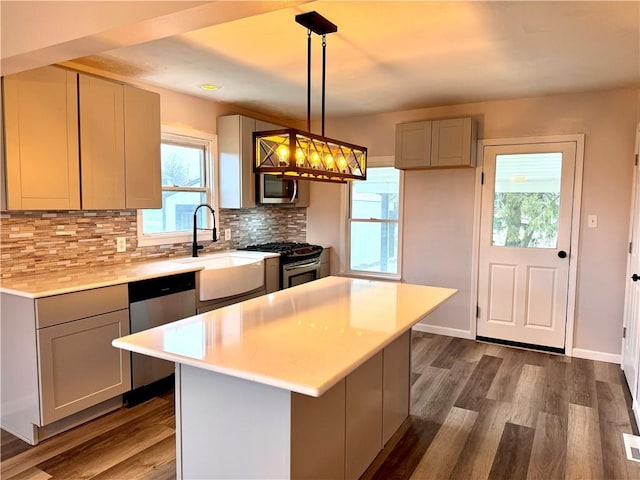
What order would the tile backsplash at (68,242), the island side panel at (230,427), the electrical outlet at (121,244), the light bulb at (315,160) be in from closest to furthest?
the island side panel at (230,427) → the light bulb at (315,160) → the tile backsplash at (68,242) → the electrical outlet at (121,244)

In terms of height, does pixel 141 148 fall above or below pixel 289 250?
above

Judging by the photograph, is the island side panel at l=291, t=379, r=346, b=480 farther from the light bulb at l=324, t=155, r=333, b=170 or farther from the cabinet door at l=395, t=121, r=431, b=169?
the cabinet door at l=395, t=121, r=431, b=169

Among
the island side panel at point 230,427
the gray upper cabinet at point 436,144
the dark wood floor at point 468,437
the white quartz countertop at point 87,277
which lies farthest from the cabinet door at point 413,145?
the island side panel at point 230,427

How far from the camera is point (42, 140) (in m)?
2.63

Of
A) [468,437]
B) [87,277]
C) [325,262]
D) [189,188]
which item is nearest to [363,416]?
[468,437]

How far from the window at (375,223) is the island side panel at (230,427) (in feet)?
11.1

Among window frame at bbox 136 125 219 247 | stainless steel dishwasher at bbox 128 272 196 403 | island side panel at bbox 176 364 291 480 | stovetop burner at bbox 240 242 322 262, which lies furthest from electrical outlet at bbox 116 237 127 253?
island side panel at bbox 176 364 291 480

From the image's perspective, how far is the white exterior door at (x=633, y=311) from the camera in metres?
3.01

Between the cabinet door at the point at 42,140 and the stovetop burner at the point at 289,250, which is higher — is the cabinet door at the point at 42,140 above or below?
above

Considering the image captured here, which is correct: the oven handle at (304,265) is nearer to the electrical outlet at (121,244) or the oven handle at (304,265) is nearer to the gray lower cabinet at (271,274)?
the gray lower cabinet at (271,274)

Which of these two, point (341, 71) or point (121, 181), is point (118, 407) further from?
point (341, 71)

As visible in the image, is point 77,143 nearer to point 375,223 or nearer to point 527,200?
point 375,223

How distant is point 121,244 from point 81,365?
1.10 m

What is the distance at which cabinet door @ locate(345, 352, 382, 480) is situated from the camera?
2.07m
